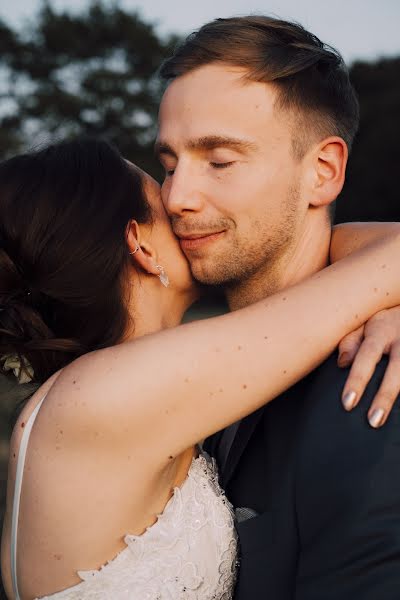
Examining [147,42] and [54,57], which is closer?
[54,57]

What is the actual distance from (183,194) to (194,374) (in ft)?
3.43

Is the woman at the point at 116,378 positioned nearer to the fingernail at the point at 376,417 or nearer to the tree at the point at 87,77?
the fingernail at the point at 376,417

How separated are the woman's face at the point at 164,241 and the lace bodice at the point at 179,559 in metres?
0.94

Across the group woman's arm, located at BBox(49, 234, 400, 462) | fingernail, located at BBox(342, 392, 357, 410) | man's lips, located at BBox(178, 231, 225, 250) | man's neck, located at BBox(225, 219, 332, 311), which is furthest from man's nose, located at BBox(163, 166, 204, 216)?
fingernail, located at BBox(342, 392, 357, 410)

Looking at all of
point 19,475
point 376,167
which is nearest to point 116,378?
point 19,475

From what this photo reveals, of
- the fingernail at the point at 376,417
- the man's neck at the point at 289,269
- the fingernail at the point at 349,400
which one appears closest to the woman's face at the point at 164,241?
the man's neck at the point at 289,269

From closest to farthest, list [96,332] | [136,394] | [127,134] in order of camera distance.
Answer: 1. [136,394]
2. [96,332]
3. [127,134]

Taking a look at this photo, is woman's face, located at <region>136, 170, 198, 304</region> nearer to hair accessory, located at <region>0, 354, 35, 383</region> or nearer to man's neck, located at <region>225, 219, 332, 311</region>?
man's neck, located at <region>225, 219, 332, 311</region>

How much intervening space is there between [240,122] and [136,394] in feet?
4.64

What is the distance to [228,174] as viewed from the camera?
123 inches

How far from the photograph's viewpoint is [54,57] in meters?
35.8

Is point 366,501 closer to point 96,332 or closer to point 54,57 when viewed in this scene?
point 96,332

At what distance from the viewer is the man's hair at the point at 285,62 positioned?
3.18 metres

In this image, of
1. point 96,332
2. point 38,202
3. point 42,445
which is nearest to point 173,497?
point 42,445
